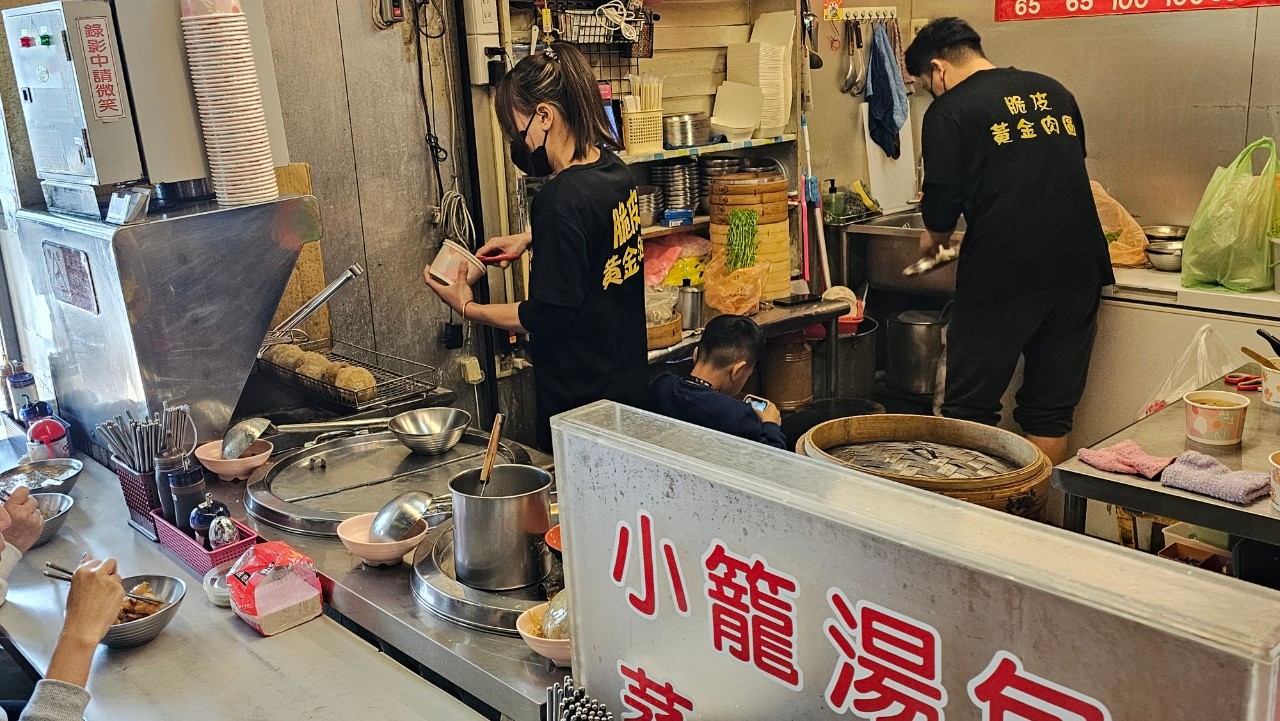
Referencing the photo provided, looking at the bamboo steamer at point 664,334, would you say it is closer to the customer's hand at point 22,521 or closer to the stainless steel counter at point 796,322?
the stainless steel counter at point 796,322

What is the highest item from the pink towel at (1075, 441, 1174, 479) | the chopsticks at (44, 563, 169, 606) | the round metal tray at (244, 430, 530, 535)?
the round metal tray at (244, 430, 530, 535)

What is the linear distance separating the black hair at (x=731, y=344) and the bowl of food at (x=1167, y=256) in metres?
2.14

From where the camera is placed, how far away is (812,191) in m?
5.13

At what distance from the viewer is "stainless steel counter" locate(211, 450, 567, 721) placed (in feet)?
5.36

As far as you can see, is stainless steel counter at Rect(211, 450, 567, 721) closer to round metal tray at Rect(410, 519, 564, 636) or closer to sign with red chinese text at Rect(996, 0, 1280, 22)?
round metal tray at Rect(410, 519, 564, 636)

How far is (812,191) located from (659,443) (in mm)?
4102

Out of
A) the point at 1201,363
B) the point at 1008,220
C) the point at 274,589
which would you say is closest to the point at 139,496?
the point at 274,589

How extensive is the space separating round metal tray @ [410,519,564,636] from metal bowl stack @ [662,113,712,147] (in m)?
2.96

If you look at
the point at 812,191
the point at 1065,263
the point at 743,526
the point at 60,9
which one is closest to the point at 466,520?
the point at 743,526

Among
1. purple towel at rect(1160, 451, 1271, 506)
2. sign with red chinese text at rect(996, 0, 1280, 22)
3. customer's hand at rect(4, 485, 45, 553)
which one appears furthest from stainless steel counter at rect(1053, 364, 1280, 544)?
sign with red chinese text at rect(996, 0, 1280, 22)

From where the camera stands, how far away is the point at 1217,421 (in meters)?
2.48

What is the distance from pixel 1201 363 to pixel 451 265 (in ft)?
9.11

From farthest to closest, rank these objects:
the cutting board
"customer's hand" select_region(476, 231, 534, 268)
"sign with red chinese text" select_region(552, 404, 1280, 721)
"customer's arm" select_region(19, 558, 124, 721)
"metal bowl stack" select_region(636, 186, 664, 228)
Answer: the cutting board → "metal bowl stack" select_region(636, 186, 664, 228) → "customer's hand" select_region(476, 231, 534, 268) → "customer's arm" select_region(19, 558, 124, 721) → "sign with red chinese text" select_region(552, 404, 1280, 721)

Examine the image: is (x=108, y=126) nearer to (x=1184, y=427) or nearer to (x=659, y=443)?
(x=659, y=443)
